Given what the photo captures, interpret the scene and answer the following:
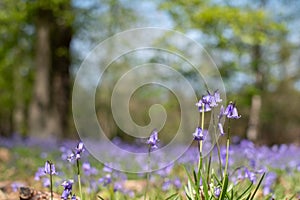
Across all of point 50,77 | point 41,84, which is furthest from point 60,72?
point 41,84

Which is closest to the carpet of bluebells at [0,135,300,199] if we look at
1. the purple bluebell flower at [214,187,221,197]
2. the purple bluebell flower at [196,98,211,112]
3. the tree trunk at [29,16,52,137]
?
the purple bluebell flower at [214,187,221,197]

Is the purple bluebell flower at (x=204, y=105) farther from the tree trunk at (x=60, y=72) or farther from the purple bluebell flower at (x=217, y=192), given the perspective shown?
the tree trunk at (x=60, y=72)

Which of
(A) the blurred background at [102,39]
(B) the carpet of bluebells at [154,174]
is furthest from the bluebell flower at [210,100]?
(A) the blurred background at [102,39]

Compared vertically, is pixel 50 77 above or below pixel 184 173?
above

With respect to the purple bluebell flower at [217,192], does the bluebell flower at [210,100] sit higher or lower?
higher

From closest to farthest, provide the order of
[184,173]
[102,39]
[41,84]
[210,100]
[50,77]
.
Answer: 1. [210,100]
2. [184,173]
3. [41,84]
4. [50,77]
5. [102,39]

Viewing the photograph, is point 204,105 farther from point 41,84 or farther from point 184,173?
point 41,84

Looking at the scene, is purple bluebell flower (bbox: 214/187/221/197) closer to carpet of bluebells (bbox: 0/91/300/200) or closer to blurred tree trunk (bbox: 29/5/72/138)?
carpet of bluebells (bbox: 0/91/300/200)
